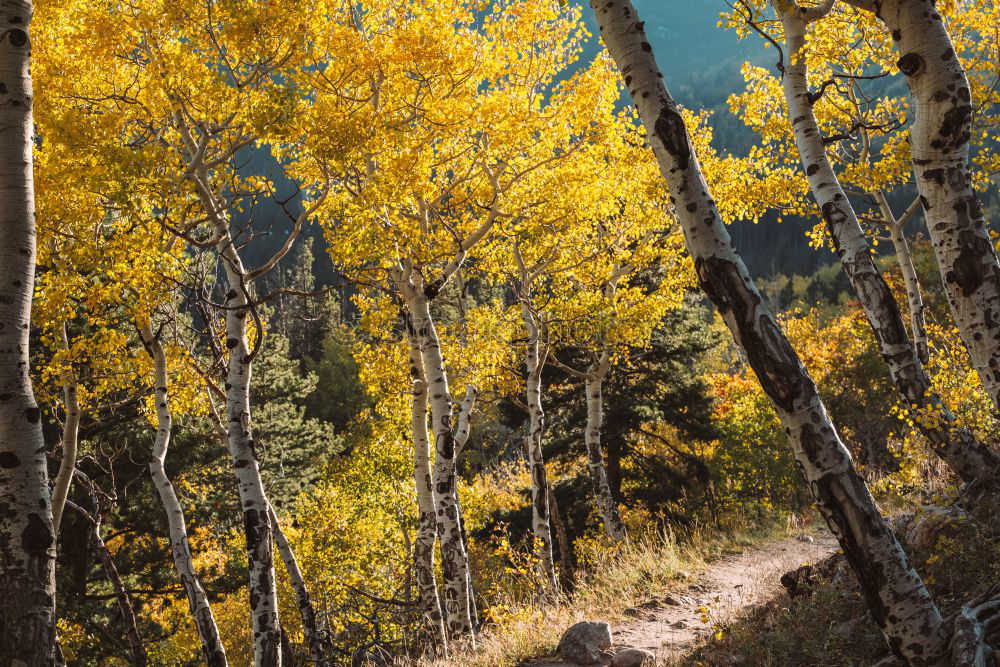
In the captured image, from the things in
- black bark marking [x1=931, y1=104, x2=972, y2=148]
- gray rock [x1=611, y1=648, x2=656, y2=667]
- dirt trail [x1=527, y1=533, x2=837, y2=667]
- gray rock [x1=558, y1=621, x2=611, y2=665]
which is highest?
black bark marking [x1=931, y1=104, x2=972, y2=148]

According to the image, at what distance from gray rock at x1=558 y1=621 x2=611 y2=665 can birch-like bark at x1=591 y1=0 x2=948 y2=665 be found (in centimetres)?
291

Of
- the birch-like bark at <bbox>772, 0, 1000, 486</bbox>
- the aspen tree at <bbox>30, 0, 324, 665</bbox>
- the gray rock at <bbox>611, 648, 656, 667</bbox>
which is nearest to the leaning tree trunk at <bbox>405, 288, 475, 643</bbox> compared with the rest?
the aspen tree at <bbox>30, 0, 324, 665</bbox>

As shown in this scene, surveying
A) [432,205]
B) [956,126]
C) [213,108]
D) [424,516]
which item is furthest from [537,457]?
[956,126]

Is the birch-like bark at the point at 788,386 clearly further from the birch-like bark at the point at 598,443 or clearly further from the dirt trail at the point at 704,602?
the birch-like bark at the point at 598,443

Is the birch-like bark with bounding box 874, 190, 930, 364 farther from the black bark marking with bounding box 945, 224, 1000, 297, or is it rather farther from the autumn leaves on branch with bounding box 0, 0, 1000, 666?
the black bark marking with bounding box 945, 224, 1000, 297

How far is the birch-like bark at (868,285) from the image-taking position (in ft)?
17.6

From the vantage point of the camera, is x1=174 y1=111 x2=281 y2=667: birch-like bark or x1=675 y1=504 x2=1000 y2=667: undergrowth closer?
x1=675 y1=504 x2=1000 y2=667: undergrowth

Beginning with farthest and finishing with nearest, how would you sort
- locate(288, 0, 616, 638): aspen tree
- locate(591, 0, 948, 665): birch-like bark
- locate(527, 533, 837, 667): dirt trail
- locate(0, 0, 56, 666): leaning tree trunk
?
locate(288, 0, 616, 638): aspen tree, locate(527, 533, 837, 667): dirt trail, locate(591, 0, 948, 665): birch-like bark, locate(0, 0, 56, 666): leaning tree trunk

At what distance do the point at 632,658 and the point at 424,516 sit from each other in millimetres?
4131

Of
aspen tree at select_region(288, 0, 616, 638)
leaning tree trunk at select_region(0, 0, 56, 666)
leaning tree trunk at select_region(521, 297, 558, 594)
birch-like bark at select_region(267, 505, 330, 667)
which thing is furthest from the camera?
leaning tree trunk at select_region(521, 297, 558, 594)

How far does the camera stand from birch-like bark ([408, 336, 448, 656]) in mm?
8117

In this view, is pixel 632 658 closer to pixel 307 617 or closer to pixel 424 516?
pixel 424 516

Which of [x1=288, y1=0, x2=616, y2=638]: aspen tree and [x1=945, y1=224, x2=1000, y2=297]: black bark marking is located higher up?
[x1=288, y1=0, x2=616, y2=638]: aspen tree

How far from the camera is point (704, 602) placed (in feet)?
22.8
